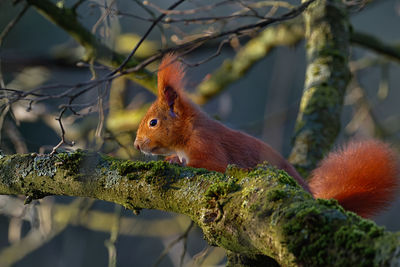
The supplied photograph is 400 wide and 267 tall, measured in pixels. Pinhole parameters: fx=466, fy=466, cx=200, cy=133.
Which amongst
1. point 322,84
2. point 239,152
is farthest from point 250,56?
point 239,152

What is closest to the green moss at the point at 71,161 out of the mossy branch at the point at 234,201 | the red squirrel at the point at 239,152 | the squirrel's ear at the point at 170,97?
the mossy branch at the point at 234,201

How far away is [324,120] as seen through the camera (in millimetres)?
2928

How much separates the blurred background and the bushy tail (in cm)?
10

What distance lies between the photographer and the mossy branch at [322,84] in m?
2.83

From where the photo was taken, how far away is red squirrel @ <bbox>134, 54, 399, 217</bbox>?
212 cm

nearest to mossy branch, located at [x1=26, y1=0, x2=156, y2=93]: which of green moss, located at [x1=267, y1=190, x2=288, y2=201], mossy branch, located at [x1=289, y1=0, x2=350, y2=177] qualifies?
mossy branch, located at [x1=289, y1=0, x2=350, y2=177]

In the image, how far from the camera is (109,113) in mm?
3812

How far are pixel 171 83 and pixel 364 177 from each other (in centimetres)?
110

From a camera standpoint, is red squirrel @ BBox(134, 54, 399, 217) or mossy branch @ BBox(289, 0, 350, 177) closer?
red squirrel @ BBox(134, 54, 399, 217)

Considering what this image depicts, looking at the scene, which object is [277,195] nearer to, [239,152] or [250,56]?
[239,152]

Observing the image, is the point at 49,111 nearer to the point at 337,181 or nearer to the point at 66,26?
the point at 66,26

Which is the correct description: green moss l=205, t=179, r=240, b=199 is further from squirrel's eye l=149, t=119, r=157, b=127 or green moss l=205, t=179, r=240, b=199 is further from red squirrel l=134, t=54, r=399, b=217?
squirrel's eye l=149, t=119, r=157, b=127

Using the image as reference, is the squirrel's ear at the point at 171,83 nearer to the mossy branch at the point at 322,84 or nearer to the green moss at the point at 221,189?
the mossy branch at the point at 322,84

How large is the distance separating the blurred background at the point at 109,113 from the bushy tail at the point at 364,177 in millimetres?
101
